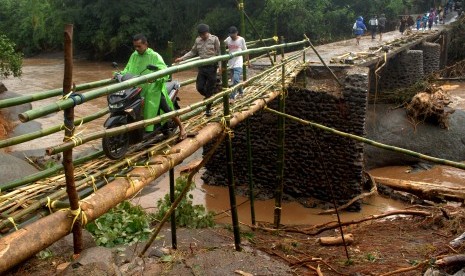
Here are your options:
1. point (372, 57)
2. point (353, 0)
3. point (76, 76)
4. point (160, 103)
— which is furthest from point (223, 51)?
point (353, 0)

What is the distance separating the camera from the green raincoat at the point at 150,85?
4.87 m

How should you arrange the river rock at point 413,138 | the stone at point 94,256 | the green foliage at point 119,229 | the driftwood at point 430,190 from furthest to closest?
the river rock at point 413,138, the driftwood at point 430,190, the green foliage at point 119,229, the stone at point 94,256

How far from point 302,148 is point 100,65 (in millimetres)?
23551

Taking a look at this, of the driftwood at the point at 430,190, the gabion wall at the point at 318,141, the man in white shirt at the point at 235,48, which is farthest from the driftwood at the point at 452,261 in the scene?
the gabion wall at the point at 318,141

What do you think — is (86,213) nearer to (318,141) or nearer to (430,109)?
(318,141)

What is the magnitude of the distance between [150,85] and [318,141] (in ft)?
18.1

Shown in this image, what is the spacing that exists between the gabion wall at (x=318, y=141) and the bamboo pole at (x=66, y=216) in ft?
19.0

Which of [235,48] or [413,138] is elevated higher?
[235,48]

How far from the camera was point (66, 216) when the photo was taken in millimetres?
2896

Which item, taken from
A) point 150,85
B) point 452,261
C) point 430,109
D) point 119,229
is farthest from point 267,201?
point 452,261

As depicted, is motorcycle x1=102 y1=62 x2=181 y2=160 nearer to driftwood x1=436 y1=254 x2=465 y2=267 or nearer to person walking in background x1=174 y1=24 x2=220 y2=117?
person walking in background x1=174 y1=24 x2=220 y2=117

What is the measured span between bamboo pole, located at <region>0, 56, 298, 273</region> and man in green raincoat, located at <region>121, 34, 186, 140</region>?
49 centimetres

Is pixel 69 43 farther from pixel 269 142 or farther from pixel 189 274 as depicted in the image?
pixel 269 142

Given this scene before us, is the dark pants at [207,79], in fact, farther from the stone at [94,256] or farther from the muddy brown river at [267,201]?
the stone at [94,256]
